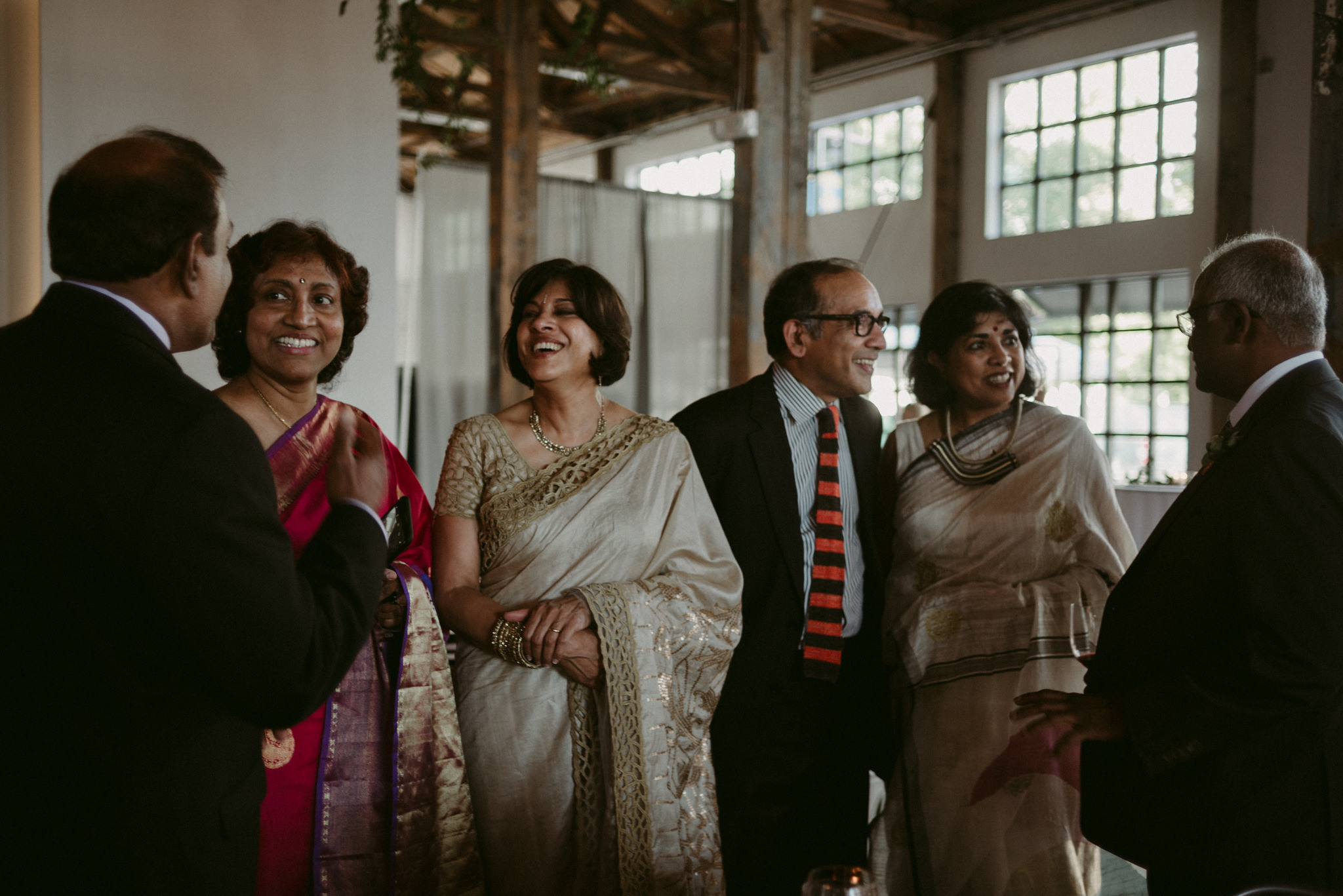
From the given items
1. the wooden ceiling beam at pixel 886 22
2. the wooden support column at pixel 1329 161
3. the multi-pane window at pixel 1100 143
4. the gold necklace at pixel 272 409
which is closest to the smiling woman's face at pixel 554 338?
the gold necklace at pixel 272 409

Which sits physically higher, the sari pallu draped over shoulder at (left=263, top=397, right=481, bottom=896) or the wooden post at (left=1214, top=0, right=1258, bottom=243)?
the wooden post at (left=1214, top=0, right=1258, bottom=243)

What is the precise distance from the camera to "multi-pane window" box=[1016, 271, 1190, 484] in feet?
26.2

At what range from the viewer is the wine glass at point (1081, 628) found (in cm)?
229

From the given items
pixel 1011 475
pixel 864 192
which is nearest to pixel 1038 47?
pixel 864 192

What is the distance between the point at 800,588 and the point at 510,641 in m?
0.75

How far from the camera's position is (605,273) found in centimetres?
820

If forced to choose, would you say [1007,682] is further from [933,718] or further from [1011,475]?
[1011,475]

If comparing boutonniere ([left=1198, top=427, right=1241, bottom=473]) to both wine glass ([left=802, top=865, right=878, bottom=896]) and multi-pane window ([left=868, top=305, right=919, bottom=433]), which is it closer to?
wine glass ([left=802, top=865, right=878, bottom=896])

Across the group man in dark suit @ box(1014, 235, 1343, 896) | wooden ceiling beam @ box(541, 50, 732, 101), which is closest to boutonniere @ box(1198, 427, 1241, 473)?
man in dark suit @ box(1014, 235, 1343, 896)

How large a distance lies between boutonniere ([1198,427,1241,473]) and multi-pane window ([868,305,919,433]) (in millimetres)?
7921

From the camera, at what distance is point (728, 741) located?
7.79 ft

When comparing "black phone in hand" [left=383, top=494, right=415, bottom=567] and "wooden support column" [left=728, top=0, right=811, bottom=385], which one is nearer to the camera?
"black phone in hand" [left=383, top=494, right=415, bottom=567]

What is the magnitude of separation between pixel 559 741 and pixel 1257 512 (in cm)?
129

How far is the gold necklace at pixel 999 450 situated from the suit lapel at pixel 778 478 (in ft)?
1.37
